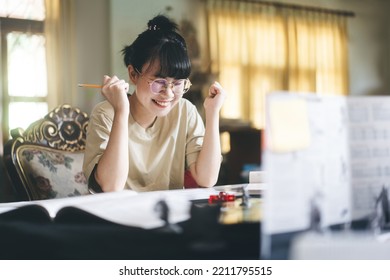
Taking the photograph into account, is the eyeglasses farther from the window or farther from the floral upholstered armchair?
the window

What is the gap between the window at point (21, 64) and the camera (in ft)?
8.36

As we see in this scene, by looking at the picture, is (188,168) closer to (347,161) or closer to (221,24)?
(347,161)

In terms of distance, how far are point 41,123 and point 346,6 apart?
2883mm

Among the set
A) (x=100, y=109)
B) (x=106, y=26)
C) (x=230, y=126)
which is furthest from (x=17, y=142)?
(x=230, y=126)

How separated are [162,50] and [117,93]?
0.39 ft

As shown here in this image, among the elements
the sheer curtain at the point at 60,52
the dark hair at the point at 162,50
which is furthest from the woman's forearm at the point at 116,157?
the sheer curtain at the point at 60,52

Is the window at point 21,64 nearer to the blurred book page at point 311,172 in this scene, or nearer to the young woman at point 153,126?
the young woman at point 153,126

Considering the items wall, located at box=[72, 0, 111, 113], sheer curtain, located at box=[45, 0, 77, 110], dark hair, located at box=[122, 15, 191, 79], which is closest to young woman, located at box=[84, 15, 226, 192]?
dark hair, located at box=[122, 15, 191, 79]

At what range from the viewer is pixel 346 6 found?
3539 mm

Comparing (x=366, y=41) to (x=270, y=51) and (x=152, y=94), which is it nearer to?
(x=270, y=51)

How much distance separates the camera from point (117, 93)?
0.79 meters

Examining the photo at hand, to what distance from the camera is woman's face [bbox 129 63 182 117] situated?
0.83 meters

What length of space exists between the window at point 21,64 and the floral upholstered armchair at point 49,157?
135 cm

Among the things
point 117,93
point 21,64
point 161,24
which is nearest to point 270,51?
point 21,64
